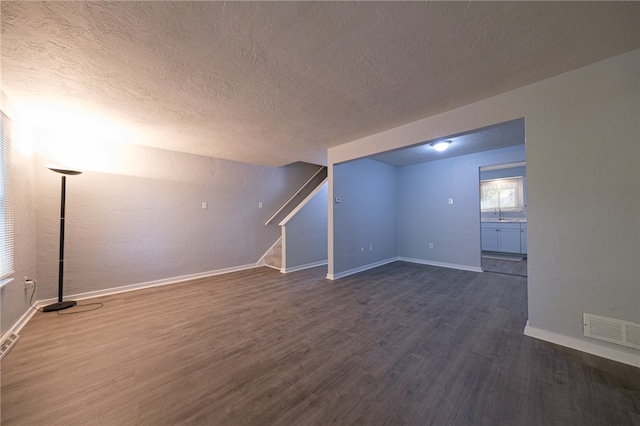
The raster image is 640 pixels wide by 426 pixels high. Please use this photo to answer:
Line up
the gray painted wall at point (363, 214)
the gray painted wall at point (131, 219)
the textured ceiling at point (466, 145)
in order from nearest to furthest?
the gray painted wall at point (131, 219), the textured ceiling at point (466, 145), the gray painted wall at point (363, 214)

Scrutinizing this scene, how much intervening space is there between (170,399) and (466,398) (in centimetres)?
191

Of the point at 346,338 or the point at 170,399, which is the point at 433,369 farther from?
the point at 170,399

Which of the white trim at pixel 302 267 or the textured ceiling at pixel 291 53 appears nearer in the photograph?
the textured ceiling at pixel 291 53

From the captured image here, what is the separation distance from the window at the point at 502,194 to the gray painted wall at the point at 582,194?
16.9ft

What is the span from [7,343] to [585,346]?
5118mm

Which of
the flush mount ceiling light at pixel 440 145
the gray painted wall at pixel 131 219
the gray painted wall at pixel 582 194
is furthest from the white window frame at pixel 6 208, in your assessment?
the flush mount ceiling light at pixel 440 145

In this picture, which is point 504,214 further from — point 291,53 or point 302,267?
point 291,53

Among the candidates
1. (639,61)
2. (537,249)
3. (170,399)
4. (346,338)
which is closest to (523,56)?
(639,61)

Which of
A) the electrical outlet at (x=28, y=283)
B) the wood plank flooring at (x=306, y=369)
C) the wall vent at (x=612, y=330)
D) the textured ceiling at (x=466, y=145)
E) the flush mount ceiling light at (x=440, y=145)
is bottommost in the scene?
the wood plank flooring at (x=306, y=369)

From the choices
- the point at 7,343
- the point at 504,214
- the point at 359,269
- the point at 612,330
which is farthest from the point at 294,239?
the point at 504,214

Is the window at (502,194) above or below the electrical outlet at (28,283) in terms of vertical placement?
above

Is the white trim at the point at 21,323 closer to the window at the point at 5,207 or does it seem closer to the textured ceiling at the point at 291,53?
the window at the point at 5,207

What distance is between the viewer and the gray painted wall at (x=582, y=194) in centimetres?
168

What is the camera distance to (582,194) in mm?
1848
